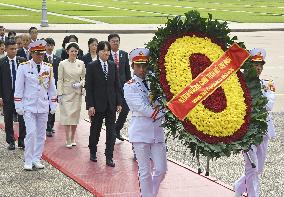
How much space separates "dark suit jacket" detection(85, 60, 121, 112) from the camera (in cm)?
1092

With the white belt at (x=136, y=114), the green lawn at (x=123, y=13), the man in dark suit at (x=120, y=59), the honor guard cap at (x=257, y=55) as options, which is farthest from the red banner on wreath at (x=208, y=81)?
the green lawn at (x=123, y=13)

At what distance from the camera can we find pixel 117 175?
10.4 metres

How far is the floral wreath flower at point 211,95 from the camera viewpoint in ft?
24.6

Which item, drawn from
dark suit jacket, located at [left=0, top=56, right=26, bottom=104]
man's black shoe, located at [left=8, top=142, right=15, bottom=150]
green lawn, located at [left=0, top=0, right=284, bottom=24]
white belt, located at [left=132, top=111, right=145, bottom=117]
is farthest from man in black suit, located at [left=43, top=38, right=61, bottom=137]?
green lawn, located at [left=0, top=0, right=284, bottom=24]

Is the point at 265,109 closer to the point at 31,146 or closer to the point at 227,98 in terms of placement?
the point at 227,98

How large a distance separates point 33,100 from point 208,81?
3632 millimetres

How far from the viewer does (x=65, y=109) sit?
12.1 metres

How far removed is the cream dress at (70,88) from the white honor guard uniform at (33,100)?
1166 millimetres

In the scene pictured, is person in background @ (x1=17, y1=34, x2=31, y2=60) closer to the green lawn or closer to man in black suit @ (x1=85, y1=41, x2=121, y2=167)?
man in black suit @ (x1=85, y1=41, x2=121, y2=167)

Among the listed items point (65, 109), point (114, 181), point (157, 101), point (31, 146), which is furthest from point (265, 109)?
point (65, 109)

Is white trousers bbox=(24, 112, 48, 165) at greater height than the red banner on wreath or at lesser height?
lesser

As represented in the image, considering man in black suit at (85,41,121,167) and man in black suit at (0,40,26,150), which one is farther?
man in black suit at (0,40,26,150)

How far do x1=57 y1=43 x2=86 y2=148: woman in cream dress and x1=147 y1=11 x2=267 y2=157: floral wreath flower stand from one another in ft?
13.7

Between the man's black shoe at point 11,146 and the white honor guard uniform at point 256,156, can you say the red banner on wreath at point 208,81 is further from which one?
the man's black shoe at point 11,146
